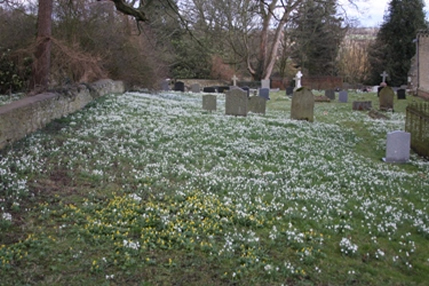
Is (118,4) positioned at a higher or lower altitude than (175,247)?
higher

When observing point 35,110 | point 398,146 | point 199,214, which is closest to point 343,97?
point 398,146

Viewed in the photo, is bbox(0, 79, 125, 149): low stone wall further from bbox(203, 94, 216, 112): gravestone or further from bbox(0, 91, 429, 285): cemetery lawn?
bbox(203, 94, 216, 112): gravestone

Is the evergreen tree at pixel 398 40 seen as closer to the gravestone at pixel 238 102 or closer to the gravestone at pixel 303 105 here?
the gravestone at pixel 303 105

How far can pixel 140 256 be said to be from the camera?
14.8 feet

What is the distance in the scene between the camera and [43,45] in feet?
45.0

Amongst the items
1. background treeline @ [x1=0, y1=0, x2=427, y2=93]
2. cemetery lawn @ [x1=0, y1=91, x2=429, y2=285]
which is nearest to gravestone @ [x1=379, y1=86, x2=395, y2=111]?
background treeline @ [x1=0, y1=0, x2=427, y2=93]

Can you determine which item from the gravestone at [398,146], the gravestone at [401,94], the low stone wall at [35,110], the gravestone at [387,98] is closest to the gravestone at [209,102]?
the low stone wall at [35,110]

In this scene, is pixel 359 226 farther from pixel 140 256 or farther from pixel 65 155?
pixel 65 155

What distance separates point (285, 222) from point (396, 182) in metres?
4.21

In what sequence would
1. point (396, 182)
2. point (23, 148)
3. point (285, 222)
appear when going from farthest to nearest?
point (396, 182) < point (23, 148) < point (285, 222)

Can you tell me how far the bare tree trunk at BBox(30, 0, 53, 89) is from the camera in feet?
44.4

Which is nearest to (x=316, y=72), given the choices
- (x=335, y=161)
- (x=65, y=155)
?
(x=335, y=161)

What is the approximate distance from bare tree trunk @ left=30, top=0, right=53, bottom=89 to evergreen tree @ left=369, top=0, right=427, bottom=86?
46744 millimetres

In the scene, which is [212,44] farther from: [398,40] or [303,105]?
[303,105]
